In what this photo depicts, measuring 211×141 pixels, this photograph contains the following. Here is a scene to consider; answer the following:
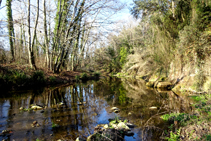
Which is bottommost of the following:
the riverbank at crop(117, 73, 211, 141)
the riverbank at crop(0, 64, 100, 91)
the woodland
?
the riverbank at crop(117, 73, 211, 141)

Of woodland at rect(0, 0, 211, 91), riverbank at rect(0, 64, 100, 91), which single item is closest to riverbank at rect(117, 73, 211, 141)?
woodland at rect(0, 0, 211, 91)

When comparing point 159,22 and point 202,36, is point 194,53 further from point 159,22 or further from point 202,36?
point 159,22

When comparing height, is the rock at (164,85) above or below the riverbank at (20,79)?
below

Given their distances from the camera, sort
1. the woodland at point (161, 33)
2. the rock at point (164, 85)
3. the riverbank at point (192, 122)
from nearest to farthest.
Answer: the riverbank at point (192, 122), the woodland at point (161, 33), the rock at point (164, 85)

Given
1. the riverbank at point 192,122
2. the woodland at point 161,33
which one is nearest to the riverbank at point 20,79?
the woodland at point 161,33

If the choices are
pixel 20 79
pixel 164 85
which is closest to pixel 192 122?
pixel 164 85

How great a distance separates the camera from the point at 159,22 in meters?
12.0

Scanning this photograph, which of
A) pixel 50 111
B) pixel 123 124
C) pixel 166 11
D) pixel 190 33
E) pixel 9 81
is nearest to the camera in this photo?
pixel 123 124

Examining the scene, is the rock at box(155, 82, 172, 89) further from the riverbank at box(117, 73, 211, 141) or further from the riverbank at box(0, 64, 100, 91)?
the riverbank at box(0, 64, 100, 91)

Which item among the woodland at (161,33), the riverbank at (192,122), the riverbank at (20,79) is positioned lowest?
the riverbank at (192,122)

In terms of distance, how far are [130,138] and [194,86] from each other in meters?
6.05

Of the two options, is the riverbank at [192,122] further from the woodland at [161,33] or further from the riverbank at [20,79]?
the riverbank at [20,79]

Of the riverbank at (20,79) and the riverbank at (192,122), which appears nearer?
the riverbank at (192,122)

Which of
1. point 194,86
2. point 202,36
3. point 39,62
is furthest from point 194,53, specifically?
point 39,62
